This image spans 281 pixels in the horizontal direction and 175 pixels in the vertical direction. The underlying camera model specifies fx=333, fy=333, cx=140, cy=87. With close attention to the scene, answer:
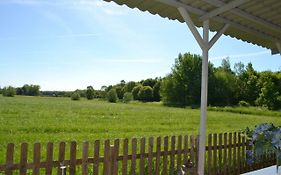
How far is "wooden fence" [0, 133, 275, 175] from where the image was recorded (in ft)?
12.9

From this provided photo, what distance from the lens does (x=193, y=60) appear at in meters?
72.5

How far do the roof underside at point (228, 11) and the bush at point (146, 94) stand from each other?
91146 millimetres

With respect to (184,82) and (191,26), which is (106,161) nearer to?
(191,26)

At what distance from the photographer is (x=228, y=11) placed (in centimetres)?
501

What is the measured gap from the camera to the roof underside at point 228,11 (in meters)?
4.72

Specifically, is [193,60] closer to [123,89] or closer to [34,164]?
[123,89]

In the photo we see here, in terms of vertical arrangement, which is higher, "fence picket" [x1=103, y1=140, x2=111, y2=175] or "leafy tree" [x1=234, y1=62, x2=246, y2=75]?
"leafy tree" [x1=234, y1=62, x2=246, y2=75]

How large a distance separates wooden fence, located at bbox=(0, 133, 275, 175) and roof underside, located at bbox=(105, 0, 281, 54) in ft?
6.42

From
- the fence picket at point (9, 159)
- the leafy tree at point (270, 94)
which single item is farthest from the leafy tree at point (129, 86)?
the fence picket at point (9, 159)

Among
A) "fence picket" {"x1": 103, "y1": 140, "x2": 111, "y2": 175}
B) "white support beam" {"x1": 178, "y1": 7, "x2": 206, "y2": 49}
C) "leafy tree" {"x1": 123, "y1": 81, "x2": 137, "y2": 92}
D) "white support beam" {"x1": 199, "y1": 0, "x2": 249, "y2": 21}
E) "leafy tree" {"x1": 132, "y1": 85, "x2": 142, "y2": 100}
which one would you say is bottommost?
"fence picket" {"x1": 103, "y1": 140, "x2": 111, "y2": 175}

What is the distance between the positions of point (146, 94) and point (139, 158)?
94.3m

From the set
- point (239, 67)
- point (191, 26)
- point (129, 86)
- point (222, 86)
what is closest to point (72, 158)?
point (191, 26)

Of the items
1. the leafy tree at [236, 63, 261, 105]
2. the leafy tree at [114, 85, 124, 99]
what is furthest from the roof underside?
the leafy tree at [114, 85, 124, 99]

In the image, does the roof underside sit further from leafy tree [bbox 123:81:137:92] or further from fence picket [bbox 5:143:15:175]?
leafy tree [bbox 123:81:137:92]
